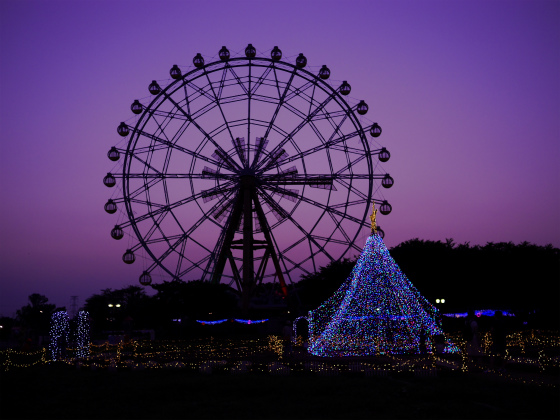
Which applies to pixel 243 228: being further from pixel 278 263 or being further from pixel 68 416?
pixel 68 416

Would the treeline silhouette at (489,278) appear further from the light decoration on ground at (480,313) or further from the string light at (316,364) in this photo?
the string light at (316,364)

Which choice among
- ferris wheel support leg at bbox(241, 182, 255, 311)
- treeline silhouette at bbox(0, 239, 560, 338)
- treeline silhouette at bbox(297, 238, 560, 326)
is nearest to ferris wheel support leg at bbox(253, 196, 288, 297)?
ferris wheel support leg at bbox(241, 182, 255, 311)

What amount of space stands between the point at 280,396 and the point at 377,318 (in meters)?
11.3

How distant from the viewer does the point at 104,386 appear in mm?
15555

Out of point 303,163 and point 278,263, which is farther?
point 278,263

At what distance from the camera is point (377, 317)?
2380 centimetres

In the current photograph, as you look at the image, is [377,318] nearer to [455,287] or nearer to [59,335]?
[59,335]

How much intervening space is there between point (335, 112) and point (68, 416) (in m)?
29.7

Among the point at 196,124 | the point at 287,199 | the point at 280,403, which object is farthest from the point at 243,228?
the point at 280,403

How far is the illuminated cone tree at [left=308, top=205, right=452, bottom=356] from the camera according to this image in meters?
23.6

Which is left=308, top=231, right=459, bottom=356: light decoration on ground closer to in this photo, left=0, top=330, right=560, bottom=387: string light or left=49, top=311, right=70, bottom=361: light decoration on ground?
left=0, top=330, right=560, bottom=387: string light

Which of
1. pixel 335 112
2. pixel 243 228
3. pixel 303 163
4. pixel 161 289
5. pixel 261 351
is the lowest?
pixel 261 351

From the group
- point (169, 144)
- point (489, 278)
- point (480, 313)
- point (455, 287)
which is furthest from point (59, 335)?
point (480, 313)

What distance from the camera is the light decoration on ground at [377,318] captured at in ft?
77.4
